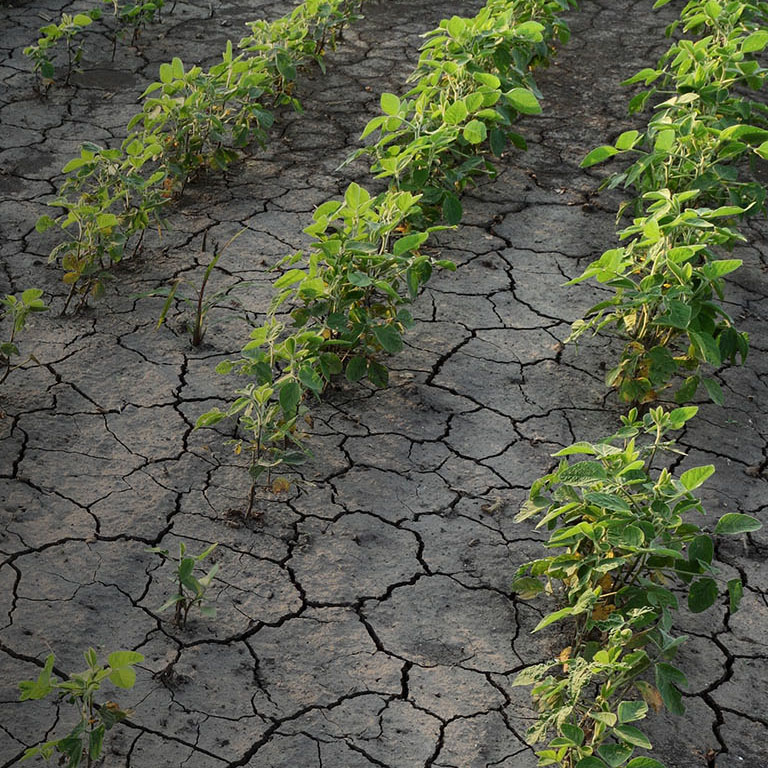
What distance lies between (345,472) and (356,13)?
482cm

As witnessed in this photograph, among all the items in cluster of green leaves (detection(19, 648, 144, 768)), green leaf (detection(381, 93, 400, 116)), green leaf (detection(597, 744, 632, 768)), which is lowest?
green leaf (detection(597, 744, 632, 768))

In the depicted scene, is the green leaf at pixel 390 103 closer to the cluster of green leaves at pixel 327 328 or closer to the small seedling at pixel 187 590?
the cluster of green leaves at pixel 327 328

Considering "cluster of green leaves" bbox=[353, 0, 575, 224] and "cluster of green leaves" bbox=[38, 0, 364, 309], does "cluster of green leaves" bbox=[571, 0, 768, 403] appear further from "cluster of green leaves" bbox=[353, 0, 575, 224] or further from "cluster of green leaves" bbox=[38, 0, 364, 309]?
"cluster of green leaves" bbox=[38, 0, 364, 309]

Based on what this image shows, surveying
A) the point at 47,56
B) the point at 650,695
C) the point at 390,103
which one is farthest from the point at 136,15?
the point at 650,695

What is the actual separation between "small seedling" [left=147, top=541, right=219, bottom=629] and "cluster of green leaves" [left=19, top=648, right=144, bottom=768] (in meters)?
0.24

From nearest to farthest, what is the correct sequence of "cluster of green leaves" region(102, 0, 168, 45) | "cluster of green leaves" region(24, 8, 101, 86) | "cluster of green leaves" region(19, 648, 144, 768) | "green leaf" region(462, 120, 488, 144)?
"cluster of green leaves" region(19, 648, 144, 768) → "green leaf" region(462, 120, 488, 144) → "cluster of green leaves" region(24, 8, 101, 86) → "cluster of green leaves" region(102, 0, 168, 45)

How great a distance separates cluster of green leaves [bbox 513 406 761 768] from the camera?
2.39 m

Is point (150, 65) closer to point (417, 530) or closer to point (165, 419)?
point (165, 419)

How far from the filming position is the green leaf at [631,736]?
224 cm

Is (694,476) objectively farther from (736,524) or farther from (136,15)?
(136,15)

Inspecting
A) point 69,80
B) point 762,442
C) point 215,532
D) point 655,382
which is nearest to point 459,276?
point 655,382

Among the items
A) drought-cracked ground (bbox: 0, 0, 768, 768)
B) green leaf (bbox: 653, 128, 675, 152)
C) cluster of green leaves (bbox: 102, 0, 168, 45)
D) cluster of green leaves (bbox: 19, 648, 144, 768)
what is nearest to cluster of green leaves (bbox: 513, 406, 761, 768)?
drought-cracked ground (bbox: 0, 0, 768, 768)

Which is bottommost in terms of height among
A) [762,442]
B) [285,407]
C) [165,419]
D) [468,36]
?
[762,442]

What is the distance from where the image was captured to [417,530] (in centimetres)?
314
